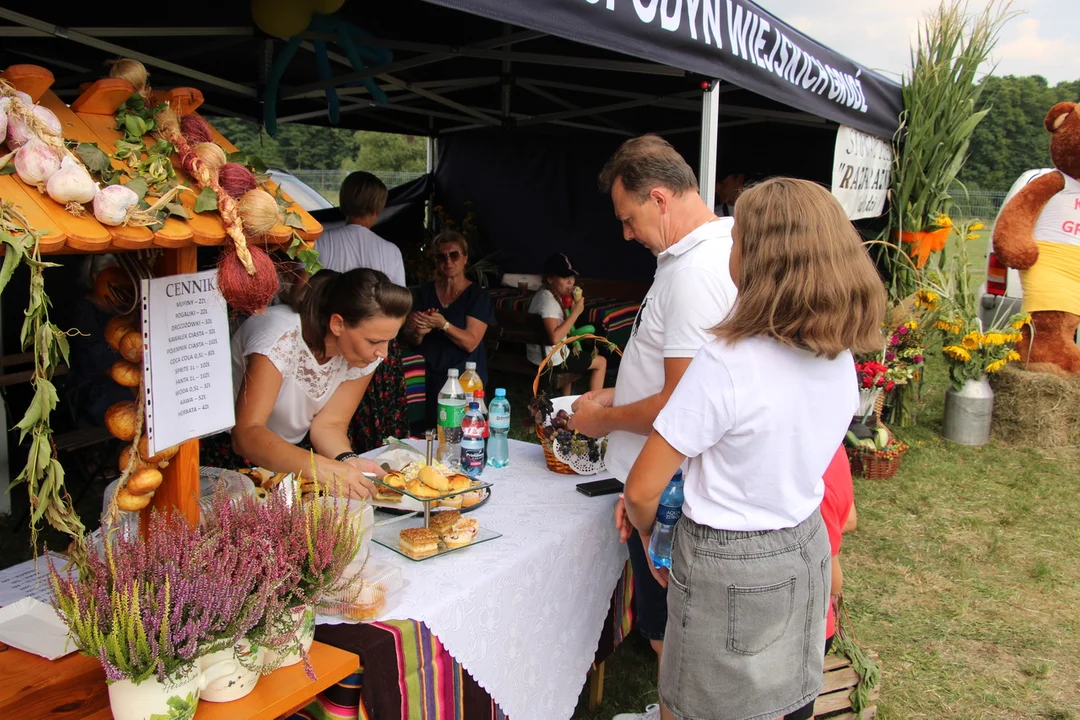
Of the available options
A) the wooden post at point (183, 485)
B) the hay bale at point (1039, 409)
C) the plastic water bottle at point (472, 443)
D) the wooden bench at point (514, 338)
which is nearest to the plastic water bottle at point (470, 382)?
the plastic water bottle at point (472, 443)

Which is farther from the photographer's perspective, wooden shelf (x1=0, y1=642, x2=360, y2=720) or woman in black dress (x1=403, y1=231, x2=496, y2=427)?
woman in black dress (x1=403, y1=231, x2=496, y2=427)

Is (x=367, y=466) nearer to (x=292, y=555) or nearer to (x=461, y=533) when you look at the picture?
(x=461, y=533)

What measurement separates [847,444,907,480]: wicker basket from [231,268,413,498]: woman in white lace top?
11.4 feet

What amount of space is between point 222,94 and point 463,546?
4635 millimetres

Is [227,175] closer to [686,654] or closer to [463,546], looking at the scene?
[463,546]

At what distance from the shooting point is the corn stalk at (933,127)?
18.6ft

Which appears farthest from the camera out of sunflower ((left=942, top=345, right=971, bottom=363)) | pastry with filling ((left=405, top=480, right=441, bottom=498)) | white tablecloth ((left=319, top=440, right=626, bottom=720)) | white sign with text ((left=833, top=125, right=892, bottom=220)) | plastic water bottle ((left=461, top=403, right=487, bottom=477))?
sunflower ((left=942, top=345, right=971, bottom=363))

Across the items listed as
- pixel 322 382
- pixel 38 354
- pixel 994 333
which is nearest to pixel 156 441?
pixel 38 354

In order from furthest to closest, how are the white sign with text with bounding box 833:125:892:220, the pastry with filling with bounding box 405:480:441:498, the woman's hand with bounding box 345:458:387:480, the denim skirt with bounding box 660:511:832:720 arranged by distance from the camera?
1. the white sign with text with bounding box 833:125:892:220
2. the woman's hand with bounding box 345:458:387:480
3. the pastry with filling with bounding box 405:480:441:498
4. the denim skirt with bounding box 660:511:832:720

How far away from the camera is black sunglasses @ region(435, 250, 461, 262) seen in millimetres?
4520

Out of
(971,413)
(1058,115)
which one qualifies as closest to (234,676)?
(971,413)

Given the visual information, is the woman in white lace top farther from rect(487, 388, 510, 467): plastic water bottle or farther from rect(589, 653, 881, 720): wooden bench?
rect(589, 653, 881, 720): wooden bench

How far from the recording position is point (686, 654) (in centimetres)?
165

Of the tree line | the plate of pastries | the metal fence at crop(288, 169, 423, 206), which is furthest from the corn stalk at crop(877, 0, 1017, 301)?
the tree line
